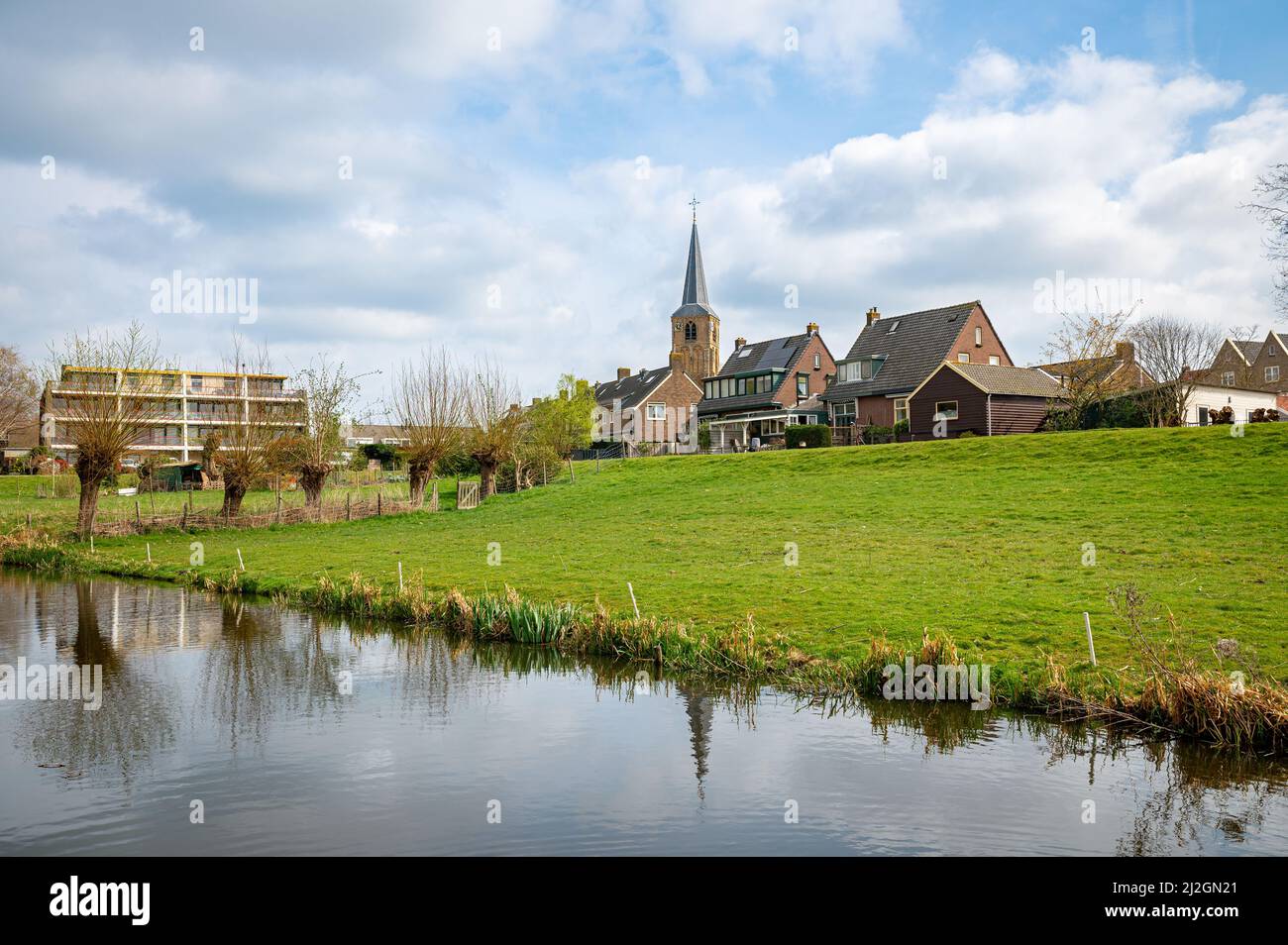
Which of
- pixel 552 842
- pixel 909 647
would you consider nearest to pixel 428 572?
pixel 909 647

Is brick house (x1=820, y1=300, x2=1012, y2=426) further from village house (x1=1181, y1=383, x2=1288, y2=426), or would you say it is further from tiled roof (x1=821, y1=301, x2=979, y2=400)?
village house (x1=1181, y1=383, x2=1288, y2=426)

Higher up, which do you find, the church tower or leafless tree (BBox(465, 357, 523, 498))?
the church tower

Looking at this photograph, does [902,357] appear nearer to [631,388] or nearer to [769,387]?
[769,387]

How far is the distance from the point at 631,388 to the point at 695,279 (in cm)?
1975

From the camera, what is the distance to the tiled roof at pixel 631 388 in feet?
300

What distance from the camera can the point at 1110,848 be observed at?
339 inches

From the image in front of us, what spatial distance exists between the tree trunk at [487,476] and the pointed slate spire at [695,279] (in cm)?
6661

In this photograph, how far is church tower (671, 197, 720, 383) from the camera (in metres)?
107

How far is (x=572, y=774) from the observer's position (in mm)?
10867

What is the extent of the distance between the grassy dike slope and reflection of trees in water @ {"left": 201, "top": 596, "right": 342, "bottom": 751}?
3638 mm

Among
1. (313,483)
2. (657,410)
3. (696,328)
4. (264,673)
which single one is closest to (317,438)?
(313,483)

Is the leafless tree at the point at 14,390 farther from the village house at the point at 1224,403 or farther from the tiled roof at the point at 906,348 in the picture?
the village house at the point at 1224,403

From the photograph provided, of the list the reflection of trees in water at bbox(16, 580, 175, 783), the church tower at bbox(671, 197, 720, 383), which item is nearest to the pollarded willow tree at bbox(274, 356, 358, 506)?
the reflection of trees in water at bbox(16, 580, 175, 783)
